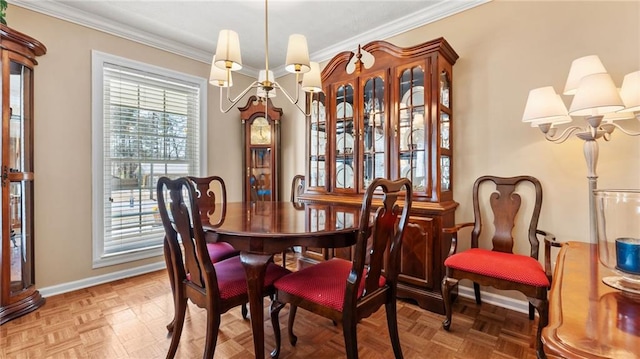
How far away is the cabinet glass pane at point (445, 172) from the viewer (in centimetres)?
239

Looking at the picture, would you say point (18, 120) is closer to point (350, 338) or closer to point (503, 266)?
point (350, 338)

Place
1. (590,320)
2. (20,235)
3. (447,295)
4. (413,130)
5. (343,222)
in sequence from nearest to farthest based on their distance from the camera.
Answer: (590,320) → (343,222) → (447,295) → (20,235) → (413,130)

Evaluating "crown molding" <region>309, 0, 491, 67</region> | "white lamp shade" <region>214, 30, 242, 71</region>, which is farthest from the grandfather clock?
"white lamp shade" <region>214, 30, 242, 71</region>

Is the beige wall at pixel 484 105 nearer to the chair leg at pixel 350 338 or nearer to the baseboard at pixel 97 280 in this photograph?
the baseboard at pixel 97 280

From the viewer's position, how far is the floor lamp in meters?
1.33

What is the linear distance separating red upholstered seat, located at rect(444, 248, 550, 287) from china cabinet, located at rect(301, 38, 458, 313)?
25 centimetres

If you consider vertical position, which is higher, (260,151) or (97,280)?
(260,151)

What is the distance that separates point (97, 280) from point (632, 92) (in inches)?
168

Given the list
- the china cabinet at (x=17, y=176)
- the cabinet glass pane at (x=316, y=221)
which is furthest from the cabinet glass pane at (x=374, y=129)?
the china cabinet at (x=17, y=176)

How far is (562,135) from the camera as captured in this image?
196cm

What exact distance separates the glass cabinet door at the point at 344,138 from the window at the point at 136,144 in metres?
1.75

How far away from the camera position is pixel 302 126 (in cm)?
384

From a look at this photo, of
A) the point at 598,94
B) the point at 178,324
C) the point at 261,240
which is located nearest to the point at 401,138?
the point at 598,94

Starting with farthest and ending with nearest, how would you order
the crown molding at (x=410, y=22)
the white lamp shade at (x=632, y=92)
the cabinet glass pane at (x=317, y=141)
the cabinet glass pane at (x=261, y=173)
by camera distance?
the cabinet glass pane at (x=261, y=173)
the cabinet glass pane at (x=317, y=141)
the crown molding at (x=410, y=22)
the white lamp shade at (x=632, y=92)
